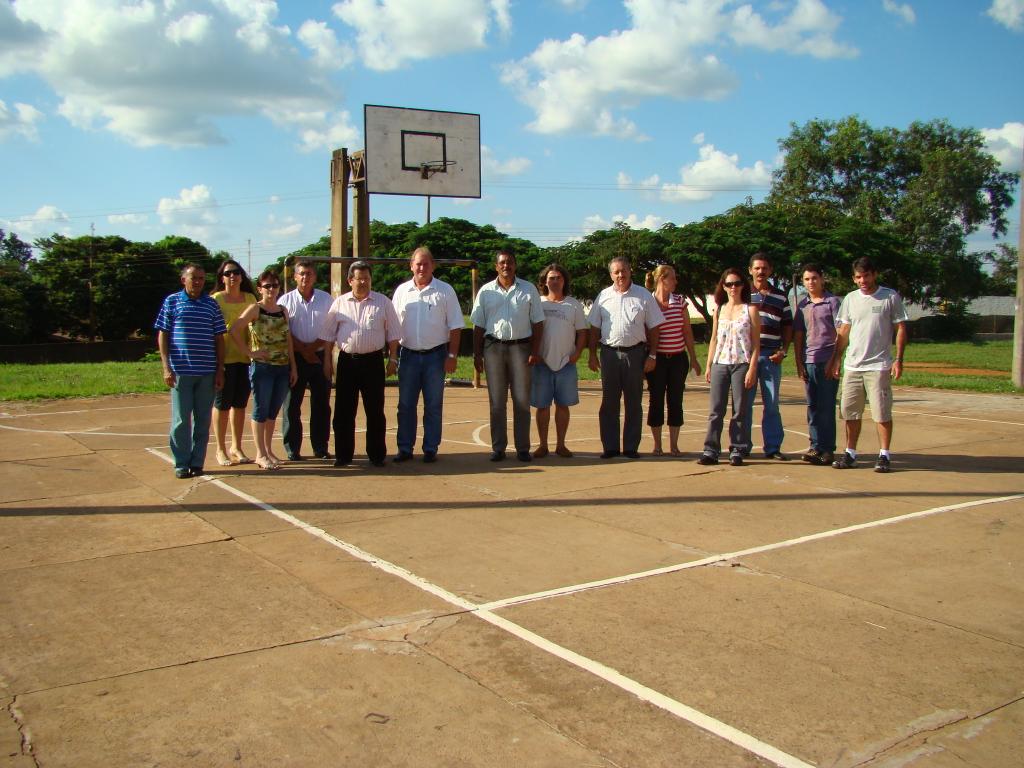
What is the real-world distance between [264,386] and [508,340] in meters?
2.33

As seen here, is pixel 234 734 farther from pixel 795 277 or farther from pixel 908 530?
pixel 795 277

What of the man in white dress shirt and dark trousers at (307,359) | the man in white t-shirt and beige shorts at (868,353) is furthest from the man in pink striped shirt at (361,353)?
the man in white t-shirt and beige shorts at (868,353)

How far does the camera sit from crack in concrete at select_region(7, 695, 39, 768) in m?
3.18

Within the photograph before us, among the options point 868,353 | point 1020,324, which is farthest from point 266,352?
point 1020,324

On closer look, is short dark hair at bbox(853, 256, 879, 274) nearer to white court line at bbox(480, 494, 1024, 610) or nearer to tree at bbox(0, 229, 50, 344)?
white court line at bbox(480, 494, 1024, 610)

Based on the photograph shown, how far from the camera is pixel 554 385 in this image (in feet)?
29.8

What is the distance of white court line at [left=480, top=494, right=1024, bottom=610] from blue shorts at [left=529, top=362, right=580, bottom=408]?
3.38 metres

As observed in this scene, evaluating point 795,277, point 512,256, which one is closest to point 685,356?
point 512,256

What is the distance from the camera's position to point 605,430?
9.07 m

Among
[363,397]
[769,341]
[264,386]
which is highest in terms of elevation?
[769,341]

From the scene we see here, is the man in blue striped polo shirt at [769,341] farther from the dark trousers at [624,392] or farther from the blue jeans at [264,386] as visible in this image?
the blue jeans at [264,386]

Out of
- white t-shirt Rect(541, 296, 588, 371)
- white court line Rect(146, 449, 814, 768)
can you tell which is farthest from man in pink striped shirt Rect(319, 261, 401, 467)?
white court line Rect(146, 449, 814, 768)

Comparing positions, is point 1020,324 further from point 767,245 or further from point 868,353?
point 767,245

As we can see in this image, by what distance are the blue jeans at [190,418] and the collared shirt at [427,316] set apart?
186cm
